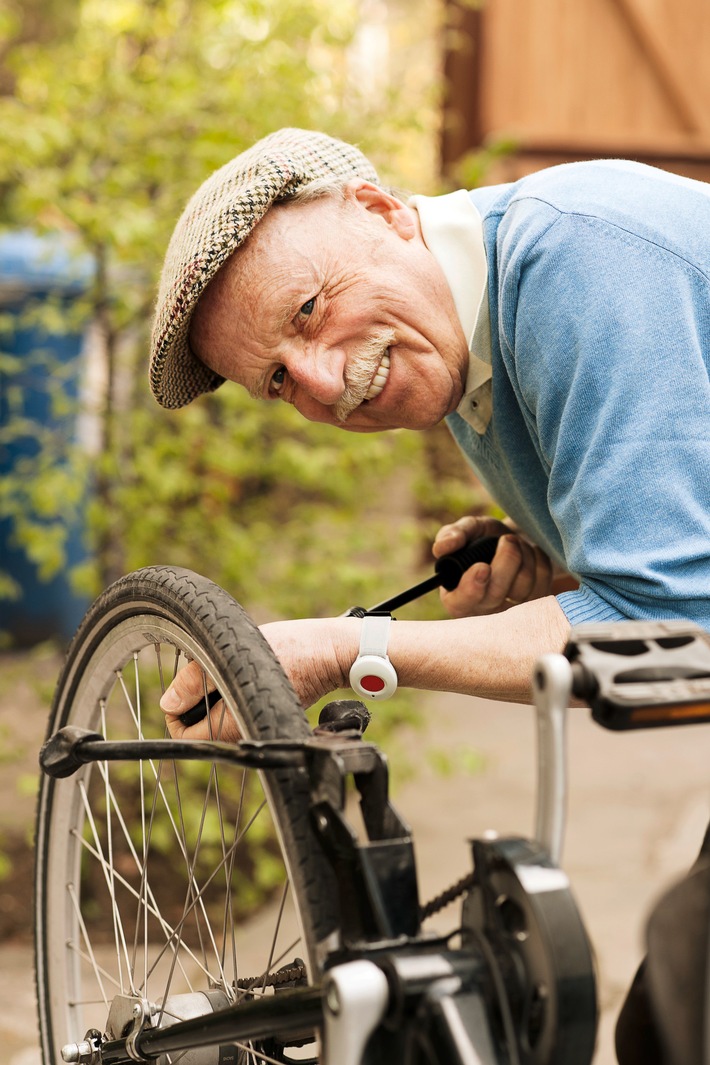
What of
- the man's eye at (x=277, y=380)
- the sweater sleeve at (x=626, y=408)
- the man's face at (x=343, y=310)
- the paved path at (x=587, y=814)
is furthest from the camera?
the paved path at (x=587, y=814)

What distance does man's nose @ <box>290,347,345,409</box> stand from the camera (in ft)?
5.02

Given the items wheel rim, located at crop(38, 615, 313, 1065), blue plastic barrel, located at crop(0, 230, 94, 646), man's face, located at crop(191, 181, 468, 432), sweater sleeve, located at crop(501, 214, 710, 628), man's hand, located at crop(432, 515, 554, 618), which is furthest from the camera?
blue plastic barrel, located at crop(0, 230, 94, 646)

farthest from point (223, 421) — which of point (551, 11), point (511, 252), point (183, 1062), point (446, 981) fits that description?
point (551, 11)

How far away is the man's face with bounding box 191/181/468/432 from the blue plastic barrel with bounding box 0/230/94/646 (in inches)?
65.6

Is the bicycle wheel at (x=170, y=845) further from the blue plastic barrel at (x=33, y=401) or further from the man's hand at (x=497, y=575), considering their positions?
the blue plastic barrel at (x=33, y=401)

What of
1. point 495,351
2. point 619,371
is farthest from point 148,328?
point 619,371

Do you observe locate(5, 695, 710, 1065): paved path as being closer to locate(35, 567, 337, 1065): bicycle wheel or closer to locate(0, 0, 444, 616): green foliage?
locate(35, 567, 337, 1065): bicycle wheel

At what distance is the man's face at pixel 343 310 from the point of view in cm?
148

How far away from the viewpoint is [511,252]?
1354mm

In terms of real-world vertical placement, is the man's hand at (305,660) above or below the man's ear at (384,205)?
below

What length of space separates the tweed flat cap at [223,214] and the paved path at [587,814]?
156cm

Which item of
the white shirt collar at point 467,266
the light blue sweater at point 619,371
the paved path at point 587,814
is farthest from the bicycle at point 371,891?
the paved path at point 587,814

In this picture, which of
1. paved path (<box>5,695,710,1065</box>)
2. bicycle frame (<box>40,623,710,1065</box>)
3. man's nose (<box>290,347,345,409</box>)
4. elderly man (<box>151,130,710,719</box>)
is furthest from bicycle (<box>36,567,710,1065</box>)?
paved path (<box>5,695,710,1065</box>)

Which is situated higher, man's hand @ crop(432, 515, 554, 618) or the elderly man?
the elderly man
